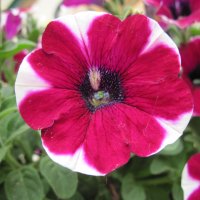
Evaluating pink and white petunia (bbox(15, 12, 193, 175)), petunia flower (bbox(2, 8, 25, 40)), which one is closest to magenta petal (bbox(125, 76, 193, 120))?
pink and white petunia (bbox(15, 12, 193, 175))

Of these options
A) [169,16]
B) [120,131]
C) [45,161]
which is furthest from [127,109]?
[169,16]

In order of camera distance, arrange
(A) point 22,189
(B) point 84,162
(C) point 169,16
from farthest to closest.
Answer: (C) point 169,16 < (A) point 22,189 < (B) point 84,162

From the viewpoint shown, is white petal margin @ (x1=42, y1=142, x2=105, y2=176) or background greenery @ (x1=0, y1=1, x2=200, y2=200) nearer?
white petal margin @ (x1=42, y1=142, x2=105, y2=176)

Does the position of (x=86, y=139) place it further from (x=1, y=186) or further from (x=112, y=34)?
(x=1, y=186)

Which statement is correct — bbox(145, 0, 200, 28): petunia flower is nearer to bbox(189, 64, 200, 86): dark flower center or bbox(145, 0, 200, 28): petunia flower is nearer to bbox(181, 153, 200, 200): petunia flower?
bbox(189, 64, 200, 86): dark flower center

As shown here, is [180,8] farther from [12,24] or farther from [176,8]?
[12,24]

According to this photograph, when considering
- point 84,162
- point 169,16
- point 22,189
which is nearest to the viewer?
point 84,162

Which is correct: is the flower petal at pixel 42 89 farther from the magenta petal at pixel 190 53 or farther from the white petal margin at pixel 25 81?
the magenta petal at pixel 190 53
